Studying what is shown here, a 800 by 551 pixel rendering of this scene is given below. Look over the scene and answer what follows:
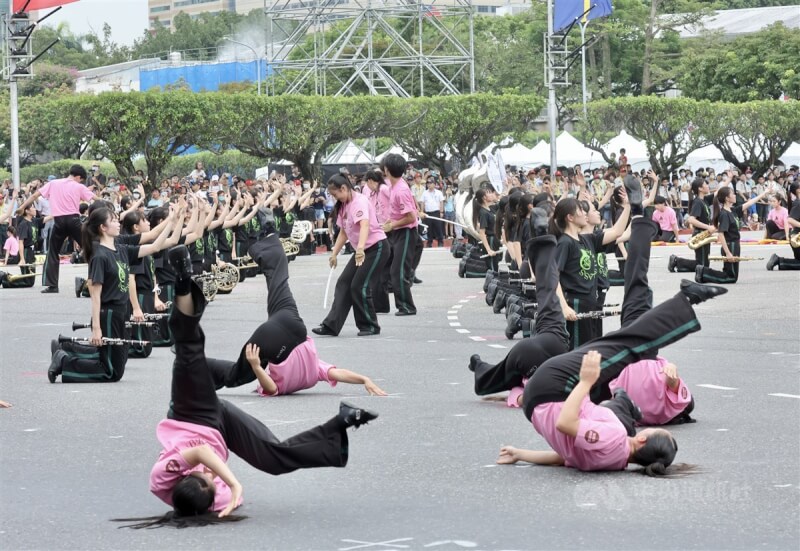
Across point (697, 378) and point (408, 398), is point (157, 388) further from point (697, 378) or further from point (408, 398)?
point (697, 378)

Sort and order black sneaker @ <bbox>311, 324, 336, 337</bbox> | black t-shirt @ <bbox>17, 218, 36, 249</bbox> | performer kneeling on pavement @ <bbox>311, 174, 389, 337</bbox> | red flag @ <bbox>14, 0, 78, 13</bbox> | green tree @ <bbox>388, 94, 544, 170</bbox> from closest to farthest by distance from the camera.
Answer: performer kneeling on pavement @ <bbox>311, 174, 389, 337</bbox> < black sneaker @ <bbox>311, 324, 336, 337</bbox> < black t-shirt @ <bbox>17, 218, 36, 249</bbox> < red flag @ <bbox>14, 0, 78, 13</bbox> < green tree @ <bbox>388, 94, 544, 170</bbox>

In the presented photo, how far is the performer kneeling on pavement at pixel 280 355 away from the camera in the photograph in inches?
413

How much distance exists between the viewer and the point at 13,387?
11.8 meters

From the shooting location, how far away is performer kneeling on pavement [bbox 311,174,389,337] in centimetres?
1518

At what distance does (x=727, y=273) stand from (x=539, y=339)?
42.7 feet

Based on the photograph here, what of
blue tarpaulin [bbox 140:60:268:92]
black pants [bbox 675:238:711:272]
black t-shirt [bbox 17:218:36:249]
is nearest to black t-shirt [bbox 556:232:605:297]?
black pants [bbox 675:238:711:272]

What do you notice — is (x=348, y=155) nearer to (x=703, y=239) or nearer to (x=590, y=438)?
(x=703, y=239)

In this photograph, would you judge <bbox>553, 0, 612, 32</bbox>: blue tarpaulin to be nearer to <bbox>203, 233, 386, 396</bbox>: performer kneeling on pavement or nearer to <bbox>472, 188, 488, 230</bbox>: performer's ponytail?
<bbox>472, 188, 488, 230</bbox>: performer's ponytail

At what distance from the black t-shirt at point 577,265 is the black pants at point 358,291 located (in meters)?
4.35

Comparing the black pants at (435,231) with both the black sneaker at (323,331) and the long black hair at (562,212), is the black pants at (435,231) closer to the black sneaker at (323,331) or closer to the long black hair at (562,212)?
the black sneaker at (323,331)

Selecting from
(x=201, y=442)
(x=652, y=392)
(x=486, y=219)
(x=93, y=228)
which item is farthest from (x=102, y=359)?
(x=486, y=219)

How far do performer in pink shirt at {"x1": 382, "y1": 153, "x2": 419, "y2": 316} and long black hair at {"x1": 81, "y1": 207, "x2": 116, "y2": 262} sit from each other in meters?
5.52

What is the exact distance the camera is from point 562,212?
11023mm

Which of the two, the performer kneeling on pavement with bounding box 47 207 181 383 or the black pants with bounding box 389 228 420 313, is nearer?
the performer kneeling on pavement with bounding box 47 207 181 383
